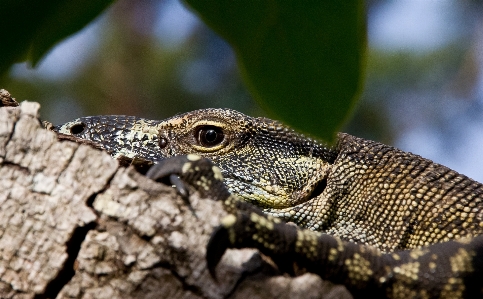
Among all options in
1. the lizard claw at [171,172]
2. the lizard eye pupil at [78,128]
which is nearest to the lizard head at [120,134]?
the lizard eye pupil at [78,128]

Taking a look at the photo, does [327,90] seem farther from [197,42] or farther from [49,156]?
[197,42]

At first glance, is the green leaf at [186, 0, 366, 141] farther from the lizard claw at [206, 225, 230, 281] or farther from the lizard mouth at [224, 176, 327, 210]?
the lizard mouth at [224, 176, 327, 210]

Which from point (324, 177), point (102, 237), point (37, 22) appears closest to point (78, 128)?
point (324, 177)

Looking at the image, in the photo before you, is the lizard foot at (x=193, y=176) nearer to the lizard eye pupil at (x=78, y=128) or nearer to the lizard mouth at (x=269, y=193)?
the lizard mouth at (x=269, y=193)

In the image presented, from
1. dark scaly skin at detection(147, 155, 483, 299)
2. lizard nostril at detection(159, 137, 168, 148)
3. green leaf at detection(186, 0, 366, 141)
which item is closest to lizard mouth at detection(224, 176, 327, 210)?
lizard nostril at detection(159, 137, 168, 148)

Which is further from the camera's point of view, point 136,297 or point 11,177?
point 11,177

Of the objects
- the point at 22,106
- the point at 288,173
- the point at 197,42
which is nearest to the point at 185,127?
the point at 288,173
